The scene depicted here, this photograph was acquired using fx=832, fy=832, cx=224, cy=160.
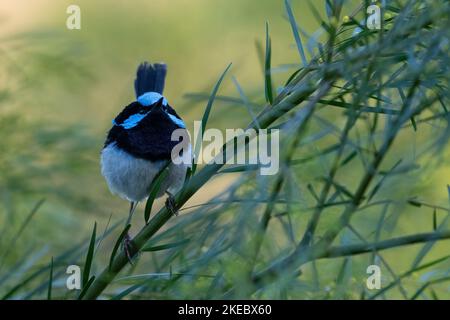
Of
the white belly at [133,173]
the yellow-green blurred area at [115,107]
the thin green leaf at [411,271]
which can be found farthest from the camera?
the white belly at [133,173]

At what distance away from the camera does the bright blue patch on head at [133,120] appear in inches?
74.5

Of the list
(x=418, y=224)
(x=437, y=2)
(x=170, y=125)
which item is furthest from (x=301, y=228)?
(x=170, y=125)

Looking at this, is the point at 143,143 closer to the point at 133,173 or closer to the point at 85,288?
the point at 133,173

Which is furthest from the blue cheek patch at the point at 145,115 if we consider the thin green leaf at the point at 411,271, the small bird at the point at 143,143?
the thin green leaf at the point at 411,271

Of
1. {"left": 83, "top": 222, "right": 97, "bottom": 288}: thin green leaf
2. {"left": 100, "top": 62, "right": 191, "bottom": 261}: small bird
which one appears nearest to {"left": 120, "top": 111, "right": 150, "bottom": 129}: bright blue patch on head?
{"left": 100, "top": 62, "right": 191, "bottom": 261}: small bird

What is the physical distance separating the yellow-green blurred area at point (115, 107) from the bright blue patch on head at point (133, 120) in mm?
127

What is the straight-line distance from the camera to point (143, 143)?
1.85m

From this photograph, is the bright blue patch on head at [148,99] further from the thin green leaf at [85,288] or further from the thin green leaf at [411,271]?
the thin green leaf at [411,271]

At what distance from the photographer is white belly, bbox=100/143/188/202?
1819mm

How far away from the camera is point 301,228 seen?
1.03 metres

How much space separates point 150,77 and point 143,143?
16cm
